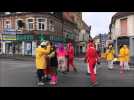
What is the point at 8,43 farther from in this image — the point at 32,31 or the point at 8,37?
the point at 32,31

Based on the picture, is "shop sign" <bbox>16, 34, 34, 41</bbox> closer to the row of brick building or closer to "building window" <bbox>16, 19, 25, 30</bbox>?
the row of brick building

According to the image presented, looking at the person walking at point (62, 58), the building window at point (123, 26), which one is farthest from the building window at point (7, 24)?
the building window at point (123, 26)

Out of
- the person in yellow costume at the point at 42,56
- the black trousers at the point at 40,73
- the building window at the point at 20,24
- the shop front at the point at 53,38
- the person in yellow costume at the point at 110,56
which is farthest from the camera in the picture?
the person in yellow costume at the point at 110,56

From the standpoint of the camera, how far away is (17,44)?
49.7ft

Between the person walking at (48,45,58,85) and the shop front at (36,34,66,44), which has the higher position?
the shop front at (36,34,66,44)

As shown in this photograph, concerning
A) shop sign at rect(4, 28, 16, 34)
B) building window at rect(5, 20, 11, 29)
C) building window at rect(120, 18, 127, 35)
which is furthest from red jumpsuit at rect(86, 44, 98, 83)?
building window at rect(120, 18, 127, 35)

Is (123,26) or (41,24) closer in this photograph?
(41,24)

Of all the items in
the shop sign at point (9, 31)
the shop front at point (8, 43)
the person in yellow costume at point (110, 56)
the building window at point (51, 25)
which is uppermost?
the building window at point (51, 25)

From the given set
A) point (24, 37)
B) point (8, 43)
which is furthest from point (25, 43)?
point (8, 43)

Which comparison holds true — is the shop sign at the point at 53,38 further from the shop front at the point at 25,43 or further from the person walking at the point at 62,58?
the person walking at the point at 62,58
